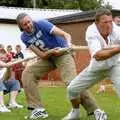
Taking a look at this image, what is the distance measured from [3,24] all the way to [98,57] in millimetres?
26508

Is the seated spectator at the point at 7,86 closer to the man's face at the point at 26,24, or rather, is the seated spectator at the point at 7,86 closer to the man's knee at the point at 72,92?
the man's face at the point at 26,24

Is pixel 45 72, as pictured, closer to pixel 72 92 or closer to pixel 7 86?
pixel 72 92

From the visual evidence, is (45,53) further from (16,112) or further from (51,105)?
(51,105)

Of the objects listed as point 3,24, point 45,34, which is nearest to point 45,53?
point 45,34

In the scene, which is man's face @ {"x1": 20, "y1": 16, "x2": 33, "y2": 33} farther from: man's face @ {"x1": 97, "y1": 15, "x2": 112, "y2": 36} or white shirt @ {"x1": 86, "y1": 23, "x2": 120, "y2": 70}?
man's face @ {"x1": 97, "y1": 15, "x2": 112, "y2": 36}

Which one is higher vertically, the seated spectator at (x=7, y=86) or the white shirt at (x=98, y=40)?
the white shirt at (x=98, y=40)

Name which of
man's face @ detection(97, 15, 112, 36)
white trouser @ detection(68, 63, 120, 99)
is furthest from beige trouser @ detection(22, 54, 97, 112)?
man's face @ detection(97, 15, 112, 36)

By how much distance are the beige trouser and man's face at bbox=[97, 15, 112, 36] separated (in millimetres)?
1828

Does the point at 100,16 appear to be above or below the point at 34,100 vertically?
above

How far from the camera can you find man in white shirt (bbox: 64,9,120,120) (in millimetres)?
7375

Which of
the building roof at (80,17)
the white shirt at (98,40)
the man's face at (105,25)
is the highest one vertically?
the man's face at (105,25)

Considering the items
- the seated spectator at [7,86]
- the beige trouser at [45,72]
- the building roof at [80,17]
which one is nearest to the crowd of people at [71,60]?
the beige trouser at [45,72]

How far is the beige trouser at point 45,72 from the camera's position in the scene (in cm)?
926

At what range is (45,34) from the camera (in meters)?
9.29
